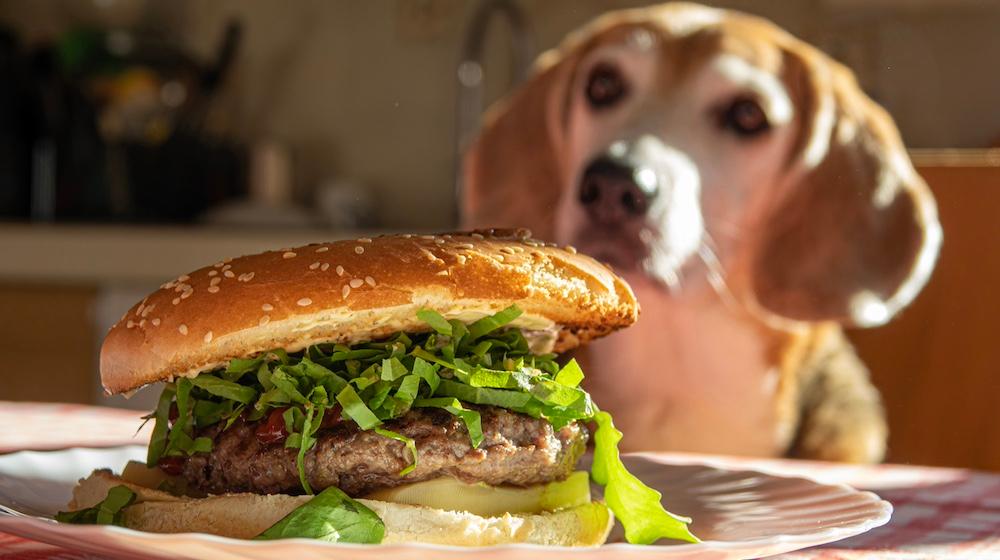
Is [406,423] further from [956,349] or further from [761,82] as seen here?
[956,349]

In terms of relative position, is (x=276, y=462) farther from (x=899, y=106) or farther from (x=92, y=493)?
(x=899, y=106)

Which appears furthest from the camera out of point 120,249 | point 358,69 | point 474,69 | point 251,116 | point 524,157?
point 251,116

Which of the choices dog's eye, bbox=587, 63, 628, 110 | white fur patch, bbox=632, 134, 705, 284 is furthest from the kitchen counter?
white fur patch, bbox=632, 134, 705, 284

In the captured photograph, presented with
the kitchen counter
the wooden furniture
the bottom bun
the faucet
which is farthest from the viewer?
the faucet

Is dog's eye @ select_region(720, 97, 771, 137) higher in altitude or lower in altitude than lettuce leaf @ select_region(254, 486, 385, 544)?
higher

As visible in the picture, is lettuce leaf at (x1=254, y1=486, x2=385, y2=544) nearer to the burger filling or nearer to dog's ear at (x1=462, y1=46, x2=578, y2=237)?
the burger filling

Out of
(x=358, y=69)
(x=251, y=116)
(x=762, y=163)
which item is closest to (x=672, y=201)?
(x=762, y=163)

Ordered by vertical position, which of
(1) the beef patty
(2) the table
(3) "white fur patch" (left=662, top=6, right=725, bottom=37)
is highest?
(3) "white fur patch" (left=662, top=6, right=725, bottom=37)

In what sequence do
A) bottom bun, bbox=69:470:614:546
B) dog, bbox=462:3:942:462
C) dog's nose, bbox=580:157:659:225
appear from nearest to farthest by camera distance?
bottom bun, bbox=69:470:614:546, dog's nose, bbox=580:157:659:225, dog, bbox=462:3:942:462

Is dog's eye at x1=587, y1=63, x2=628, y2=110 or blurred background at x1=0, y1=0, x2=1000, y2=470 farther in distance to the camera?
blurred background at x1=0, y1=0, x2=1000, y2=470
